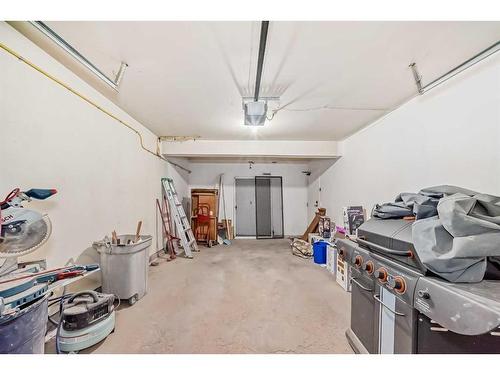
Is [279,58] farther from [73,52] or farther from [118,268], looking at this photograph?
[118,268]

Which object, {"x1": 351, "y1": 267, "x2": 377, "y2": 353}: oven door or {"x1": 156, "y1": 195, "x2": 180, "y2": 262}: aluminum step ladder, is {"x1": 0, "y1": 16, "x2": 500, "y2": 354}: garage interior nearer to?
{"x1": 351, "y1": 267, "x2": 377, "y2": 353}: oven door

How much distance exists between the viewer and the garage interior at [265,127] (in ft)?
3.42

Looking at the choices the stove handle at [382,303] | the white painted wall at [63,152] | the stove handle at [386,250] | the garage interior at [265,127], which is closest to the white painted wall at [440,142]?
the garage interior at [265,127]

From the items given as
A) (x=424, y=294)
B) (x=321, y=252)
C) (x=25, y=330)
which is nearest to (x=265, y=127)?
(x=321, y=252)

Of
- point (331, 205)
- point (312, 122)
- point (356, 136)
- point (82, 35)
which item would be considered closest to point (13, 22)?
point (82, 35)

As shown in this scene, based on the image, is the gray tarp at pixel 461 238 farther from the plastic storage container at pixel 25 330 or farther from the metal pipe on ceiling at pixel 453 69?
the plastic storage container at pixel 25 330

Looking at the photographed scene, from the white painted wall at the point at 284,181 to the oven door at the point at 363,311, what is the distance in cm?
509

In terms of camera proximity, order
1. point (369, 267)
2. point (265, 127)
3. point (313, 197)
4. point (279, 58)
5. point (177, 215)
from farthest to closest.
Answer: point (313, 197) → point (177, 215) → point (265, 127) → point (279, 58) → point (369, 267)

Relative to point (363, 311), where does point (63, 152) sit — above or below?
above

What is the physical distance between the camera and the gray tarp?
2.92ft

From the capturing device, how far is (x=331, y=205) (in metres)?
4.91

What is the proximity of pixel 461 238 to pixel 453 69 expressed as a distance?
1.83 metres

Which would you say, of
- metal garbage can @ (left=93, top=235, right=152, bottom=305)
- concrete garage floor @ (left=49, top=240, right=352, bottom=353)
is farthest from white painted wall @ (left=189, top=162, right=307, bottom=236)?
metal garbage can @ (left=93, top=235, right=152, bottom=305)

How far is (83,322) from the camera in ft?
5.50
